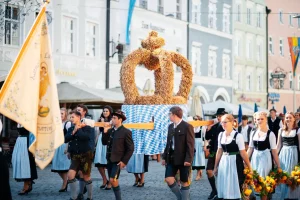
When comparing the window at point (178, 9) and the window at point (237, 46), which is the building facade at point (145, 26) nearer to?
the window at point (178, 9)

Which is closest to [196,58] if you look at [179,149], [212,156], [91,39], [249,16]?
[249,16]

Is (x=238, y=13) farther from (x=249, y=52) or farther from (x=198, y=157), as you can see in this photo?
(x=198, y=157)

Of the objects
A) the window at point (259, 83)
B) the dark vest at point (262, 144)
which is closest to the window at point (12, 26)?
the dark vest at point (262, 144)

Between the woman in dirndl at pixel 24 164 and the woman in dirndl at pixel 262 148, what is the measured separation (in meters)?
4.92

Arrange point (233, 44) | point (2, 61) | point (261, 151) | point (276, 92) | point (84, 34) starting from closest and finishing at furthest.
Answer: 1. point (261, 151)
2. point (2, 61)
3. point (84, 34)
4. point (233, 44)
5. point (276, 92)

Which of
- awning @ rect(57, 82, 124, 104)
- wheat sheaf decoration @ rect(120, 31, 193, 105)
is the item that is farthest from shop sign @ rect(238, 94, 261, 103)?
wheat sheaf decoration @ rect(120, 31, 193, 105)

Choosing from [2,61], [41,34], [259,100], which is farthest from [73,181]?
[259,100]

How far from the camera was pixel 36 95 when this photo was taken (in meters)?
7.68

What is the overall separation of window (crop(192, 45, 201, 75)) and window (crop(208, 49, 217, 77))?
5.48ft

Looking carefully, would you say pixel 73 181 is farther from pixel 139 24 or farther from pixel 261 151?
pixel 139 24

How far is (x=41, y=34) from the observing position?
7.91 m

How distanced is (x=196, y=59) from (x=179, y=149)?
29.7 meters

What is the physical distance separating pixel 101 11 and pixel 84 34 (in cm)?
175

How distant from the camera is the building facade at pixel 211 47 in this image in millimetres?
40406
